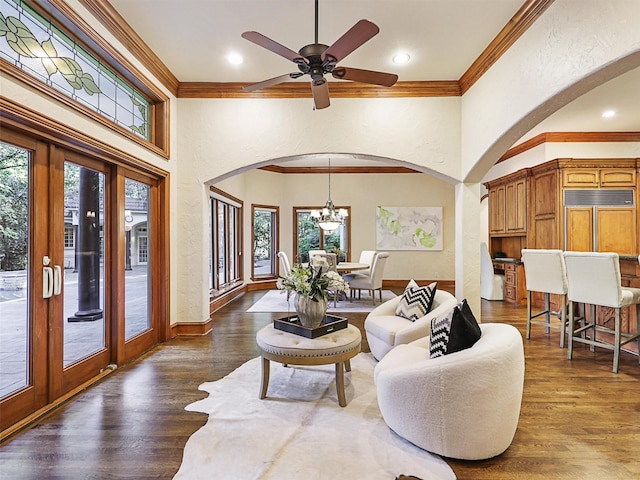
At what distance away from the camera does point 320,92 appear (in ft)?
9.46

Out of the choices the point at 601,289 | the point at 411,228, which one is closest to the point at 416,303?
the point at 601,289

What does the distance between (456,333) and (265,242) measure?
7193mm

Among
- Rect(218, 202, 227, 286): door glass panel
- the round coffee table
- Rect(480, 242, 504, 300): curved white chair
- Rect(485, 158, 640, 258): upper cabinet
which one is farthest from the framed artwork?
the round coffee table

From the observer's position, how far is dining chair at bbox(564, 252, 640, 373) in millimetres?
3166

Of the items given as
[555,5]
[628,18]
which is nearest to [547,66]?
[555,5]

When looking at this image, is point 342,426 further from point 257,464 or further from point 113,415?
point 113,415

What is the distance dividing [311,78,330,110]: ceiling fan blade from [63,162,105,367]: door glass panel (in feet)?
7.16

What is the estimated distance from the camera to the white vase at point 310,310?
9.06ft

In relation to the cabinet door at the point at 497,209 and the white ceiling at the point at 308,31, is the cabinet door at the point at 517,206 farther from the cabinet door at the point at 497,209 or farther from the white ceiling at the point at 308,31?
the white ceiling at the point at 308,31

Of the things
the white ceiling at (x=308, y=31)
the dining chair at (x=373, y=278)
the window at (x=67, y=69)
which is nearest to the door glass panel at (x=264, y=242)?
the dining chair at (x=373, y=278)

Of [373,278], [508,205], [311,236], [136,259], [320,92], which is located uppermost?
[320,92]

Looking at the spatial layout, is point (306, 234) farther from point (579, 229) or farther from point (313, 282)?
point (313, 282)

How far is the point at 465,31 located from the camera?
128 inches

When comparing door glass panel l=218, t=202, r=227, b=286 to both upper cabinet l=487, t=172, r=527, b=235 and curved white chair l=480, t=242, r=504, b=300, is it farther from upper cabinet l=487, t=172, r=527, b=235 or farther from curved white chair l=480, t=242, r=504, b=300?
upper cabinet l=487, t=172, r=527, b=235
